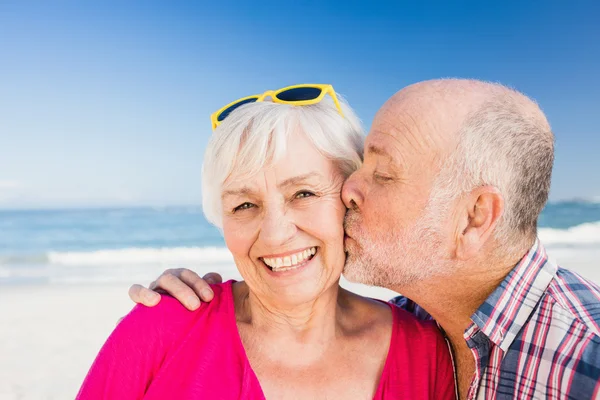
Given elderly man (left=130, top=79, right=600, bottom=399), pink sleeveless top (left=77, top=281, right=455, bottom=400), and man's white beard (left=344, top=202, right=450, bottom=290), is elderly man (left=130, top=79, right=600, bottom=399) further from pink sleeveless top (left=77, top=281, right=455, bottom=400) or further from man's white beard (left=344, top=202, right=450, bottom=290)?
pink sleeveless top (left=77, top=281, right=455, bottom=400)

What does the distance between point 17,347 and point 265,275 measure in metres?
5.94

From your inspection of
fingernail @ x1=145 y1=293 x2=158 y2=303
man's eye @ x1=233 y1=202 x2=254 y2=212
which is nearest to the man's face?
man's eye @ x1=233 y1=202 x2=254 y2=212

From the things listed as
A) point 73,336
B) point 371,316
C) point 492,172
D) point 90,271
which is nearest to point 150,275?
point 90,271

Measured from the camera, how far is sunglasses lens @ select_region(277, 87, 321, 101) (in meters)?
2.72

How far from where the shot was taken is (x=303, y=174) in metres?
2.54

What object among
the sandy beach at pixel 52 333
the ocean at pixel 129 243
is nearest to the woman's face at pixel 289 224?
the sandy beach at pixel 52 333

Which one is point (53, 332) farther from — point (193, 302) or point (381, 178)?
point (381, 178)

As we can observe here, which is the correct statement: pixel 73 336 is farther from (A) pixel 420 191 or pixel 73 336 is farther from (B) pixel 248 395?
(A) pixel 420 191

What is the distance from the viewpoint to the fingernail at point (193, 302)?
8.38 feet

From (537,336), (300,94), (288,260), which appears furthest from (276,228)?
(537,336)

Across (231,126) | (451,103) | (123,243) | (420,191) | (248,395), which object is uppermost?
(451,103)

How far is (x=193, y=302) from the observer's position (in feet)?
8.43

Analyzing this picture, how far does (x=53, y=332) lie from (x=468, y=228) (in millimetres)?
6930

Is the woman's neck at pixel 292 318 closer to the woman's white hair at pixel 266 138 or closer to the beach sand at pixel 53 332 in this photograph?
the woman's white hair at pixel 266 138
